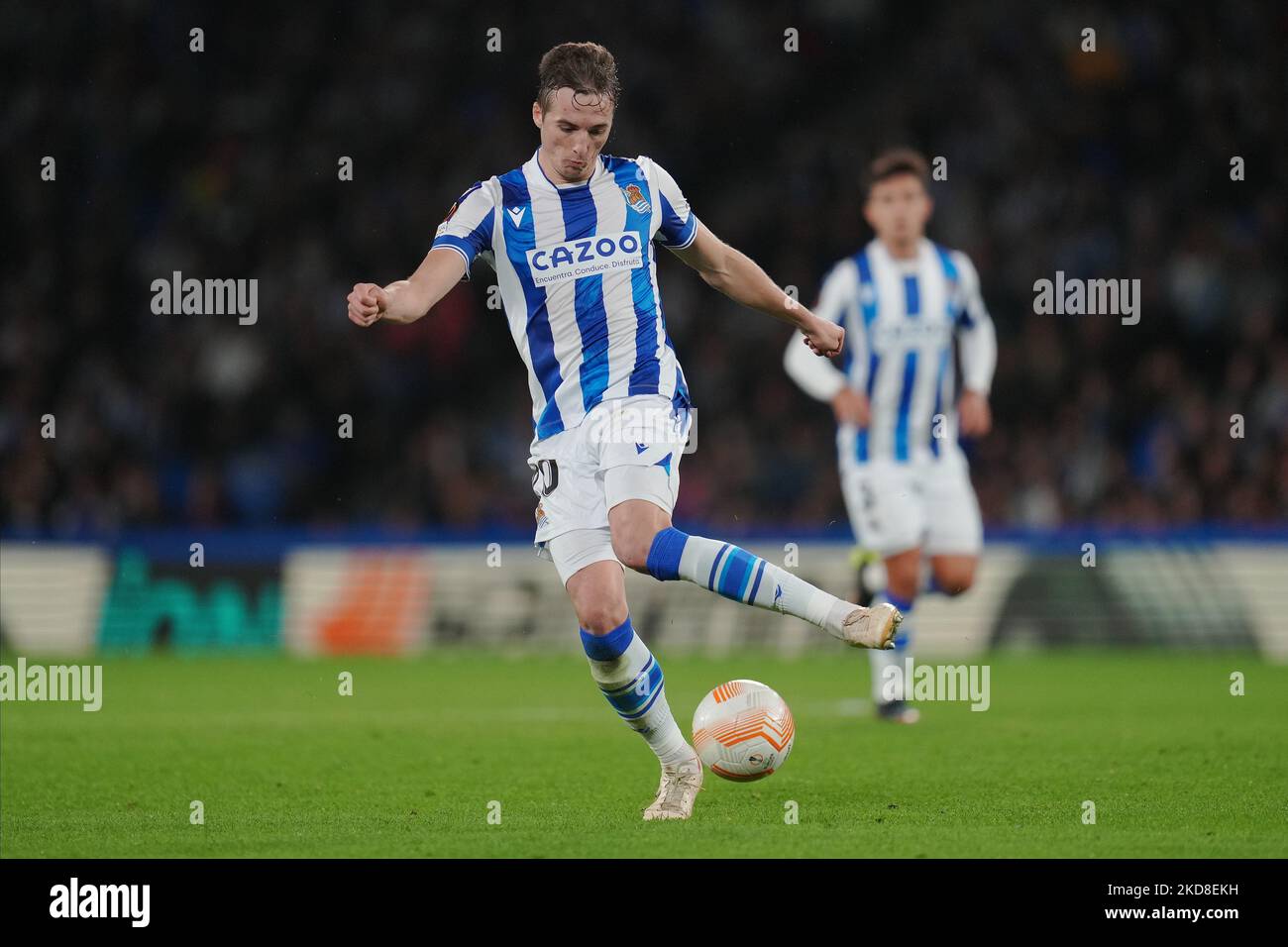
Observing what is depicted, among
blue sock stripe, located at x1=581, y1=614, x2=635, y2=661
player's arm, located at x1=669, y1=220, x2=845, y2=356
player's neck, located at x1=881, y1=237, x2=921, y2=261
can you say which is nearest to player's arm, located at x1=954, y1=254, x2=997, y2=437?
player's neck, located at x1=881, y1=237, x2=921, y2=261

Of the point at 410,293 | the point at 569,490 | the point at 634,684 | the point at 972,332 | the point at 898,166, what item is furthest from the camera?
the point at 972,332

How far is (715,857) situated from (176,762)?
363 cm

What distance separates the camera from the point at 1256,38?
19141 millimetres

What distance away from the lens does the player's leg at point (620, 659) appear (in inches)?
240

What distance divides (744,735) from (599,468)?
1.04m

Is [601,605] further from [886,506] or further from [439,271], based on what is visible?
[886,506]

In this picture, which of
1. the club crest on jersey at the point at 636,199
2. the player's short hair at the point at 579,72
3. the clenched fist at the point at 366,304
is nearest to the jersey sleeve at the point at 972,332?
the club crest on jersey at the point at 636,199

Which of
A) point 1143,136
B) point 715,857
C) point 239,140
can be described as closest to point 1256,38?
point 1143,136

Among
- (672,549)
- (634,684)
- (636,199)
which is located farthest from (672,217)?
(634,684)

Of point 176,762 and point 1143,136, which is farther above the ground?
point 1143,136

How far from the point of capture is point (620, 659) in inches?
241

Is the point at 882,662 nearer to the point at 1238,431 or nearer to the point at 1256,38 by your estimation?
the point at 1238,431

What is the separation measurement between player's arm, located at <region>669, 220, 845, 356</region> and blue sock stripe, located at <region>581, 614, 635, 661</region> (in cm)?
120

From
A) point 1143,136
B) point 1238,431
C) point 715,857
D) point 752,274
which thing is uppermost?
point 1143,136
